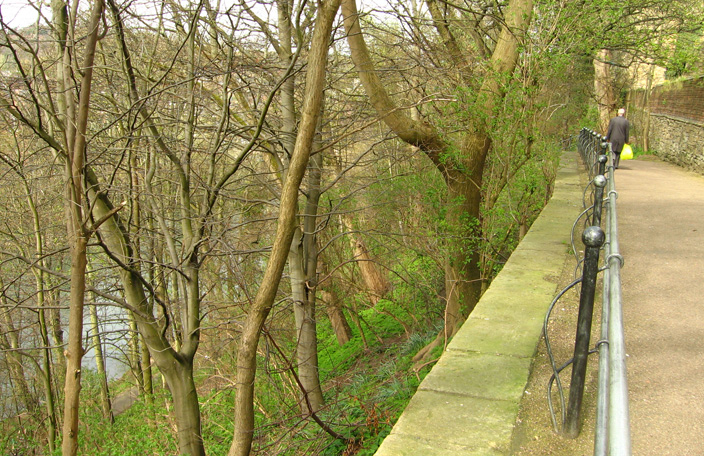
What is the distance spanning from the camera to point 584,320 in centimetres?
249

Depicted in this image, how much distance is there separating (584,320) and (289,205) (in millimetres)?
3196

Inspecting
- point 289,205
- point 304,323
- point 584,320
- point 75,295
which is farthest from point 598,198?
point 304,323

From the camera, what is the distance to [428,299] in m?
10.9

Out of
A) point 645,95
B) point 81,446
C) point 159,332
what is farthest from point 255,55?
point 645,95

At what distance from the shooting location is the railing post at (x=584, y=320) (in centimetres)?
236

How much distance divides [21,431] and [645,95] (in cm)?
2744

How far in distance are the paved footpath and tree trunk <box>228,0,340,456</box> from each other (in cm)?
298

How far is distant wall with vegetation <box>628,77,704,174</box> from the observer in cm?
1748

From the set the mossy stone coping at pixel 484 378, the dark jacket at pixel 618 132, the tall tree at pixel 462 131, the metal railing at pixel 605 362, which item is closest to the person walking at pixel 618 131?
the dark jacket at pixel 618 132

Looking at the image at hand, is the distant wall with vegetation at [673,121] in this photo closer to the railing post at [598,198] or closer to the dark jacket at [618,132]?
the dark jacket at [618,132]

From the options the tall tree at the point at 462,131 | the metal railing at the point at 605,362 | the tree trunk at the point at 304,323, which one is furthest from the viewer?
the tree trunk at the point at 304,323

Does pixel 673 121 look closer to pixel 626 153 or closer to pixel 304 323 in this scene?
→ pixel 626 153

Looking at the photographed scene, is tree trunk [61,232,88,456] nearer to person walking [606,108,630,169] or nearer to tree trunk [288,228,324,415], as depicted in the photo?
tree trunk [288,228,324,415]

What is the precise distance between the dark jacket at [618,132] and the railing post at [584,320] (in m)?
13.0
